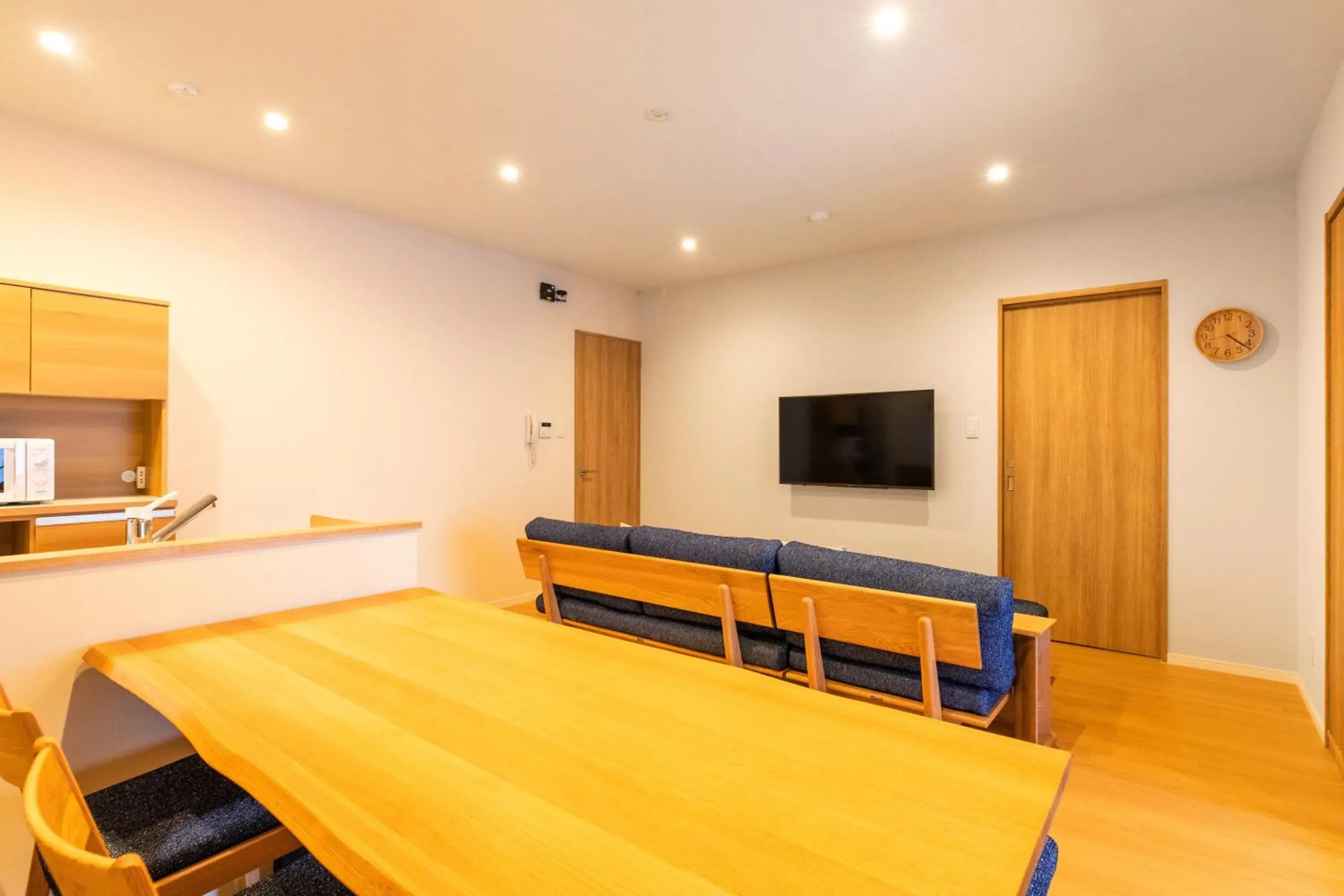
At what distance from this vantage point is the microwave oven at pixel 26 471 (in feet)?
8.79

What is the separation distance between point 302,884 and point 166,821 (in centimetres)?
40

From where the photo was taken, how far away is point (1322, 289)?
2.89m

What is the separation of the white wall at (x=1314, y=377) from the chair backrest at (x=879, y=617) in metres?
2.09

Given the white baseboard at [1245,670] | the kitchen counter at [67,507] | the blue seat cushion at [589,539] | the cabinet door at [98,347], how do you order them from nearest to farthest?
the kitchen counter at [67,507], the cabinet door at [98,347], the blue seat cushion at [589,539], the white baseboard at [1245,670]

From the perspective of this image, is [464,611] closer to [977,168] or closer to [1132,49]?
[1132,49]

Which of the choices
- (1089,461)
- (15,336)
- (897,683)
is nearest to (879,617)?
(897,683)

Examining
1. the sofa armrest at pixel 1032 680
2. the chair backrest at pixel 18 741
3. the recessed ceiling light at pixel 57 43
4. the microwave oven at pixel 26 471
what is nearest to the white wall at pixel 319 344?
the microwave oven at pixel 26 471

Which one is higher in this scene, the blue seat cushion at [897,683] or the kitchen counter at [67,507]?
the kitchen counter at [67,507]

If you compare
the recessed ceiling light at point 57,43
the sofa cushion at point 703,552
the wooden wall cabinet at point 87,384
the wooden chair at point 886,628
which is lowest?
the wooden chair at point 886,628

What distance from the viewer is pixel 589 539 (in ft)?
10.0

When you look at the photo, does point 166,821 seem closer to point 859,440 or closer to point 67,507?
point 67,507

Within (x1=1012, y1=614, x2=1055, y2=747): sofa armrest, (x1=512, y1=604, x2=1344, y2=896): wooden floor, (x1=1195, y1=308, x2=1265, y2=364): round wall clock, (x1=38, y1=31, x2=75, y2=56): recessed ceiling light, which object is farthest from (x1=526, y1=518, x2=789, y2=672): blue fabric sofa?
(x1=1195, y1=308, x2=1265, y2=364): round wall clock

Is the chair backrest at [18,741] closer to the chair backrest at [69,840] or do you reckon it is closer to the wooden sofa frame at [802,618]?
the chair backrest at [69,840]

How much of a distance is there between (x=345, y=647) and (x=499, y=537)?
12.1 feet
